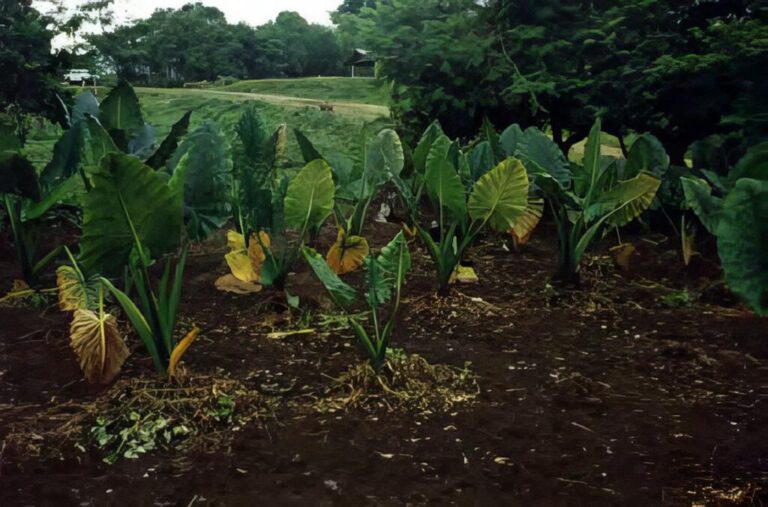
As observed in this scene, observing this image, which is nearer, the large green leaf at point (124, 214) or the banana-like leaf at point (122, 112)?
the large green leaf at point (124, 214)

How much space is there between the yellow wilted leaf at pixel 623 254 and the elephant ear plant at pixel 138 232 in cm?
238

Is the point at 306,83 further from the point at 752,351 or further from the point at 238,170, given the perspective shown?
the point at 752,351

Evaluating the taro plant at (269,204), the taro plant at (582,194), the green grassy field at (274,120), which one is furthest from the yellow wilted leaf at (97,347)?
the green grassy field at (274,120)

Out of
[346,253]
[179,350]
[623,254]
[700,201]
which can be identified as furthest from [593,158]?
[179,350]

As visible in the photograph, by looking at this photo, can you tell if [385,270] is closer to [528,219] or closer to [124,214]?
[124,214]

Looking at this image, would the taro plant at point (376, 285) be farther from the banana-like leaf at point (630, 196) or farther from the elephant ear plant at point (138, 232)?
the banana-like leaf at point (630, 196)

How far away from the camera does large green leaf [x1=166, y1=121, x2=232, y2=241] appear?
272 cm

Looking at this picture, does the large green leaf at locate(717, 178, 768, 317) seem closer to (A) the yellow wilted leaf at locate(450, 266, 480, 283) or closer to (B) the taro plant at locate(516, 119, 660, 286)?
(B) the taro plant at locate(516, 119, 660, 286)

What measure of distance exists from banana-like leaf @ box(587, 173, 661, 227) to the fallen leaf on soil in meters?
1.59

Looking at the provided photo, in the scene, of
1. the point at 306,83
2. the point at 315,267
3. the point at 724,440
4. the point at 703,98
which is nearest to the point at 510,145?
the point at 703,98

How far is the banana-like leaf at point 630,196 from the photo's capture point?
10.8 ft

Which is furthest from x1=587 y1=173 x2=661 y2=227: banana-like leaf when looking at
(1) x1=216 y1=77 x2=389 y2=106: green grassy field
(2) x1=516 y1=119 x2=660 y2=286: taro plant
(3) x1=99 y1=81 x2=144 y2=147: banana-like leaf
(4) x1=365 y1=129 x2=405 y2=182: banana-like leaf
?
(1) x1=216 y1=77 x2=389 y2=106: green grassy field

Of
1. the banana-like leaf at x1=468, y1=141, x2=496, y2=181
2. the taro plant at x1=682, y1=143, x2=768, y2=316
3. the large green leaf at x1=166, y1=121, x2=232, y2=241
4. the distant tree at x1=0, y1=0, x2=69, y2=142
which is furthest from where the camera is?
the distant tree at x1=0, y1=0, x2=69, y2=142

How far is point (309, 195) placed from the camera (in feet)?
10.3
